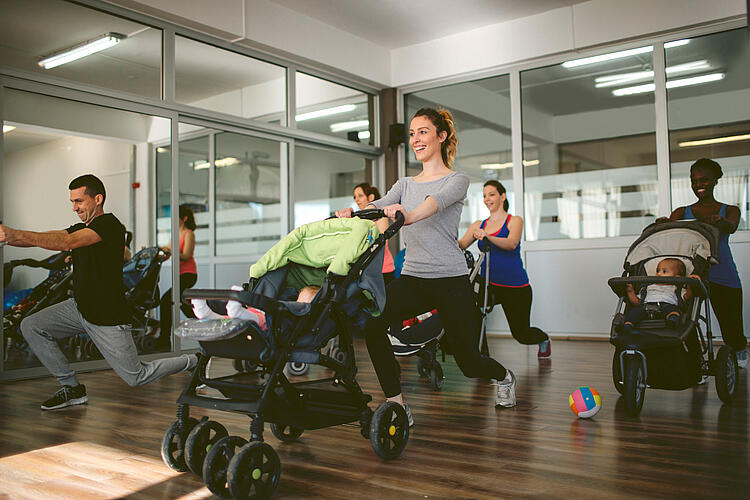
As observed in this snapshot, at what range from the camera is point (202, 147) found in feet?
21.1

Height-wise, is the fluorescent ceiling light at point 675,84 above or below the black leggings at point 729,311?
above

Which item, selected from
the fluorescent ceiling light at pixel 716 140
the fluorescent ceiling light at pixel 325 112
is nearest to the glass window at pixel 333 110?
the fluorescent ceiling light at pixel 325 112

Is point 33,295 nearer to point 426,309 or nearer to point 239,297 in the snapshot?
point 426,309

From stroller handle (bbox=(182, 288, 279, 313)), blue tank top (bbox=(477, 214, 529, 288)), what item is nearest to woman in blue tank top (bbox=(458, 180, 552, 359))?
blue tank top (bbox=(477, 214, 529, 288))

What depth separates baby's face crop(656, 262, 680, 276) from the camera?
3.69m

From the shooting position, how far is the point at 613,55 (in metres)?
7.10

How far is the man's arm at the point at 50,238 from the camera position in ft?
9.32

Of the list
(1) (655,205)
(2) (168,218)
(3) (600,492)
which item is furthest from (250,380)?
(1) (655,205)

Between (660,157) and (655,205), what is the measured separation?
19.5 inches

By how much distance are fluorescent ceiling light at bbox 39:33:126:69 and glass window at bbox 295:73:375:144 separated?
232 centimetres

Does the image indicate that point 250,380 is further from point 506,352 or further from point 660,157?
point 660,157

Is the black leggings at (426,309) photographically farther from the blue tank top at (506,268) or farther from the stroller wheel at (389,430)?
the blue tank top at (506,268)

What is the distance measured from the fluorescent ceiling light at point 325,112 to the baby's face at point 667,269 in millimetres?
4706

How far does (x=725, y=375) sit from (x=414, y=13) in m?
5.12
